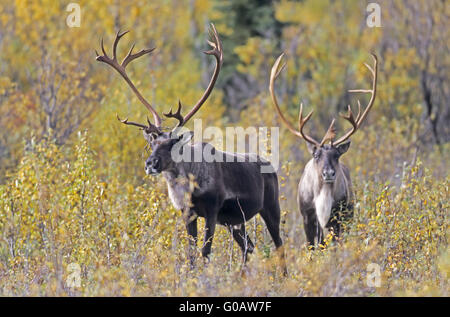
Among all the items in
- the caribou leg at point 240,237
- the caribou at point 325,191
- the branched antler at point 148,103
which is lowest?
the caribou leg at point 240,237

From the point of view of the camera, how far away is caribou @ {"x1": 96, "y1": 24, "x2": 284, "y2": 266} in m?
8.42

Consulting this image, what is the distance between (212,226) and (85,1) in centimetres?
1447

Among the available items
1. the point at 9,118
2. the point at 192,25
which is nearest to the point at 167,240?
the point at 9,118

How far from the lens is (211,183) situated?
868 centimetres

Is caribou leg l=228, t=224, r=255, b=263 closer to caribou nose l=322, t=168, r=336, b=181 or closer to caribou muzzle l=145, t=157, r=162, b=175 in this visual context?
caribou nose l=322, t=168, r=336, b=181

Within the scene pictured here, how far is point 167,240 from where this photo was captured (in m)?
8.93

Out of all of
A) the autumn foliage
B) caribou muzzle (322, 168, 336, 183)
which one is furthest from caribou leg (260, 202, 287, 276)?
caribou muzzle (322, 168, 336, 183)

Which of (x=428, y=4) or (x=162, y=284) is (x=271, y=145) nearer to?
(x=162, y=284)

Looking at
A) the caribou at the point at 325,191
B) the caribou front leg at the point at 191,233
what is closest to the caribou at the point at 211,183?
the caribou front leg at the point at 191,233

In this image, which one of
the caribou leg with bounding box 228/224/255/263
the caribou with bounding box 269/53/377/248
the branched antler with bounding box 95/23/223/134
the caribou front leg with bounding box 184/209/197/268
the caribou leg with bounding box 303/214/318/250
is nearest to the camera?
the caribou front leg with bounding box 184/209/197/268

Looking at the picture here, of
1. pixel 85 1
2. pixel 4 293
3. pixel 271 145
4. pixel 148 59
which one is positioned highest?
pixel 85 1

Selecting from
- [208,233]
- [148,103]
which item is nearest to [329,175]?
[208,233]

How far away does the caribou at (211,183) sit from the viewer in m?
8.42

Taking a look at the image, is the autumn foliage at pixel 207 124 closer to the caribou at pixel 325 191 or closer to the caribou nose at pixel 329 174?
the caribou at pixel 325 191
